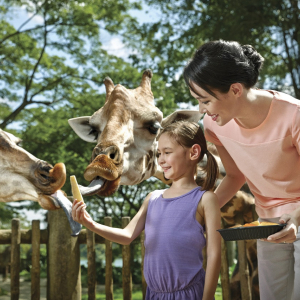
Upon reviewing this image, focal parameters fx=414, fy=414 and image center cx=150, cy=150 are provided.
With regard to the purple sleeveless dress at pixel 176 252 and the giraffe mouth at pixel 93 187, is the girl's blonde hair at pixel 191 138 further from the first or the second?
the giraffe mouth at pixel 93 187

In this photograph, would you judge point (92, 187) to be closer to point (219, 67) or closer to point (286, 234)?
point (219, 67)

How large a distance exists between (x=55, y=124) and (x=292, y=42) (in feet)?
24.5

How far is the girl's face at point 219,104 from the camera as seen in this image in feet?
7.78

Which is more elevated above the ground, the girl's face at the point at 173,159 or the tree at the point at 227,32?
the tree at the point at 227,32

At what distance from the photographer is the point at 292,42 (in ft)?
39.5

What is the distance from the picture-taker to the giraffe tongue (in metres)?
2.79

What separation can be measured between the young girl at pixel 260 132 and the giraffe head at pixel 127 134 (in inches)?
32.3

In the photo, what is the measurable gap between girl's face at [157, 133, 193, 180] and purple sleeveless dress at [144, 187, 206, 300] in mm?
146

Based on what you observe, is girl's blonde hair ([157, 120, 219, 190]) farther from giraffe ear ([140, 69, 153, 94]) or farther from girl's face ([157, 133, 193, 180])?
giraffe ear ([140, 69, 153, 94])

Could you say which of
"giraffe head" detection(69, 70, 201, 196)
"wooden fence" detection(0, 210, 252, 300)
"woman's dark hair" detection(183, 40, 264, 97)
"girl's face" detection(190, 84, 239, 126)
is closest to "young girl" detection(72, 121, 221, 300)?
"girl's face" detection(190, 84, 239, 126)

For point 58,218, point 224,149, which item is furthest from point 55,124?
point 224,149

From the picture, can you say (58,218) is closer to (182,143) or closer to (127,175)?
(127,175)

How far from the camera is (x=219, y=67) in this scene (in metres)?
2.35

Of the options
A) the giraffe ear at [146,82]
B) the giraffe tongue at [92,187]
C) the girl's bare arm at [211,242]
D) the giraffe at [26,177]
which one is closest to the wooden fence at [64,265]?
the giraffe ear at [146,82]
